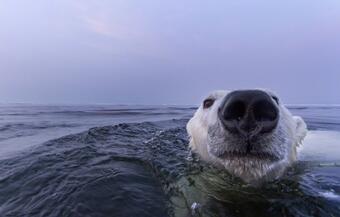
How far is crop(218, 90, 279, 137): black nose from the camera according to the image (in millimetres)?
2857

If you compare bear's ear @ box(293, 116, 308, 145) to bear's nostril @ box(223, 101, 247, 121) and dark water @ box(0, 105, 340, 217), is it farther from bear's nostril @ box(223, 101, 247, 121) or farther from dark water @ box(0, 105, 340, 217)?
bear's nostril @ box(223, 101, 247, 121)

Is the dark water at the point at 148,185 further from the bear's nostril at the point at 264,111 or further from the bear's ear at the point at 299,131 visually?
the bear's nostril at the point at 264,111

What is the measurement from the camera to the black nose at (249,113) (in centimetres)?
286

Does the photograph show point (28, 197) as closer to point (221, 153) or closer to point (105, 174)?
point (105, 174)

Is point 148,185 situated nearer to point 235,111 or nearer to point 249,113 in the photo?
point 235,111

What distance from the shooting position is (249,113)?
2.87 m

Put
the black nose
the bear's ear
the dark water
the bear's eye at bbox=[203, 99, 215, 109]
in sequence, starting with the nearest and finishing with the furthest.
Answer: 1. the black nose
2. the dark water
3. the bear's eye at bbox=[203, 99, 215, 109]
4. the bear's ear

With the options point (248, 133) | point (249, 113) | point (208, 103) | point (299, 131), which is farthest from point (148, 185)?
point (299, 131)

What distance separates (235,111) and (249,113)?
0.50 feet

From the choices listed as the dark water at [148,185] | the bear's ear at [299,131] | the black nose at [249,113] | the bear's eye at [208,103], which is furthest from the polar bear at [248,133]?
the bear's ear at [299,131]

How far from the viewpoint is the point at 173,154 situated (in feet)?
20.6

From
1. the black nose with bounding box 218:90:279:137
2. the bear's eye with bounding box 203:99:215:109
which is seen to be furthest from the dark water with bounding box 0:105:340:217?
the black nose with bounding box 218:90:279:137

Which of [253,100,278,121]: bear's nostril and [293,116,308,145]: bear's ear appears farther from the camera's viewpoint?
[293,116,308,145]: bear's ear

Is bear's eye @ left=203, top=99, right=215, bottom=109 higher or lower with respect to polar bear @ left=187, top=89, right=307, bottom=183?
higher
